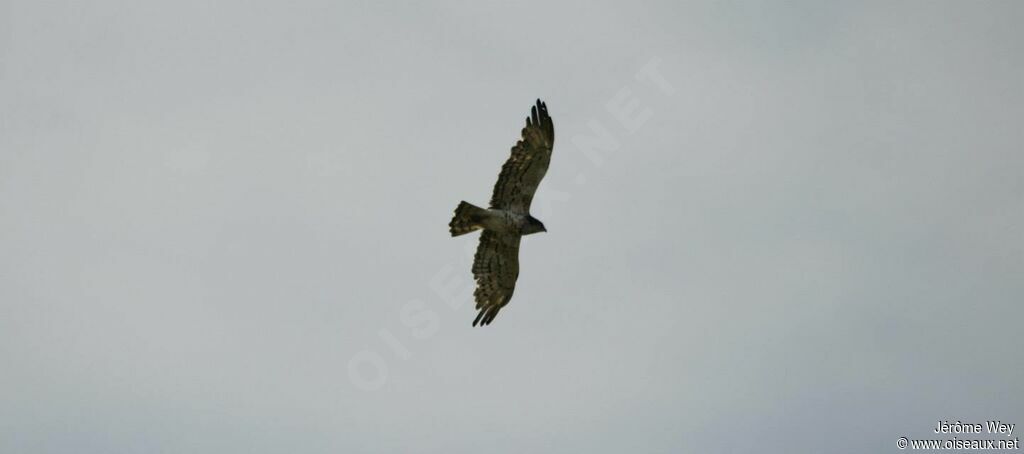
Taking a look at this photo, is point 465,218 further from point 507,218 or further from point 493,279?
point 493,279

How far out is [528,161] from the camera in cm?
3055

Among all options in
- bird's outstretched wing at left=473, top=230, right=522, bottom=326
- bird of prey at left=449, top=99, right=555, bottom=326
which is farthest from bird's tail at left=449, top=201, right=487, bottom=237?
bird's outstretched wing at left=473, top=230, right=522, bottom=326

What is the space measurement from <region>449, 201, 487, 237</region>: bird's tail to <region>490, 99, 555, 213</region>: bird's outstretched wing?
61cm

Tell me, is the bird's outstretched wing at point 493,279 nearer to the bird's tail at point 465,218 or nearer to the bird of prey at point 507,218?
the bird of prey at point 507,218

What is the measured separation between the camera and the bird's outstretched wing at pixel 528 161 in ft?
100

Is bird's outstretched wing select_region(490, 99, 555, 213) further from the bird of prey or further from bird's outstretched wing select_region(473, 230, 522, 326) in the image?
bird's outstretched wing select_region(473, 230, 522, 326)

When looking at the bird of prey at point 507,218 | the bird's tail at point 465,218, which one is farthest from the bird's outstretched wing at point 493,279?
the bird's tail at point 465,218

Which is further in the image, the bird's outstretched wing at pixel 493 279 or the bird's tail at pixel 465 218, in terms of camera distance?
the bird's outstretched wing at pixel 493 279

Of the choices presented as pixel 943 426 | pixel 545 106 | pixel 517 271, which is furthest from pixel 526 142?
pixel 943 426

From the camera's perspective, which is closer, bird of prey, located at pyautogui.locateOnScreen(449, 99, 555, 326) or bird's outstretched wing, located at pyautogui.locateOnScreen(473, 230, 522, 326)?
bird of prey, located at pyautogui.locateOnScreen(449, 99, 555, 326)

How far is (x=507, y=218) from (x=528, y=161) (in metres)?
1.18

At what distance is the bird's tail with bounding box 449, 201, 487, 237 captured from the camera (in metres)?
30.2

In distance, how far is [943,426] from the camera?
3362cm

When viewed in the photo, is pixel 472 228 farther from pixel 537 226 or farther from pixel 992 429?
pixel 992 429
